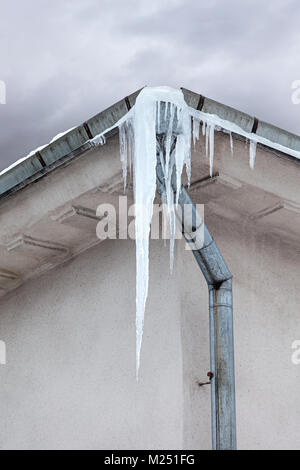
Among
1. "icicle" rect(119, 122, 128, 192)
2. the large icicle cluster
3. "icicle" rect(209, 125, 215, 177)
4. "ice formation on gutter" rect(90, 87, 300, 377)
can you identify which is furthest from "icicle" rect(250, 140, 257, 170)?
"icicle" rect(119, 122, 128, 192)

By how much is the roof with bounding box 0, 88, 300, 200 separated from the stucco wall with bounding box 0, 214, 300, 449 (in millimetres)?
908

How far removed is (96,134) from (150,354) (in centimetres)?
151

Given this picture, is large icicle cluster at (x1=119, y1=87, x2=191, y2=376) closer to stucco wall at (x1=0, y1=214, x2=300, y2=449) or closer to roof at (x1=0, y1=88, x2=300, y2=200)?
roof at (x1=0, y1=88, x2=300, y2=200)

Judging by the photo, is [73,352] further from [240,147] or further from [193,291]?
[240,147]

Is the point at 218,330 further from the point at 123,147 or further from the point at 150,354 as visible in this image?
the point at 123,147

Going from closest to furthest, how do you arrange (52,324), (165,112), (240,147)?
(165,112)
(240,147)
(52,324)

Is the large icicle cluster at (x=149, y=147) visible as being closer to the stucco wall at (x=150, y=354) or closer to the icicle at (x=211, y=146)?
the icicle at (x=211, y=146)

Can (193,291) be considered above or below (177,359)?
above

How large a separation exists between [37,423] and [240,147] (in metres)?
2.60

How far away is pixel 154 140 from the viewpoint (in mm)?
4355

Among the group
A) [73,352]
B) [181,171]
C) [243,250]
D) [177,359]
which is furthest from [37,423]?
[181,171]

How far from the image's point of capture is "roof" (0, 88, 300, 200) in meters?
4.46

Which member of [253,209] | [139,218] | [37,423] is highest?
[253,209]

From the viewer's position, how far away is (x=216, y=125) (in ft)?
14.8
